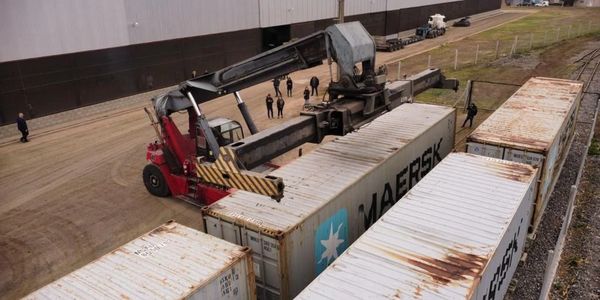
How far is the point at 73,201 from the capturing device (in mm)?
19281

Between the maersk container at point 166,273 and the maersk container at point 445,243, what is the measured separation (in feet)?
5.57

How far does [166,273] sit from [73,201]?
12929 mm

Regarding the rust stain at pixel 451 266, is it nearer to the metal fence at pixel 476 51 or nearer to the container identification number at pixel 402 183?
the container identification number at pixel 402 183

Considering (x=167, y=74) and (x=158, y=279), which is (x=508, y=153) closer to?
(x=158, y=279)

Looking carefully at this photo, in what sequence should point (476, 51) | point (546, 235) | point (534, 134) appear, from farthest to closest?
point (476, 51)
point (534, 134)
point (546, 235)

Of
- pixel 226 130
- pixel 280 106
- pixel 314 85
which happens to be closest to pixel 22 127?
pixel 226 130

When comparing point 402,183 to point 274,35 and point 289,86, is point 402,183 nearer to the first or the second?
point 289,86

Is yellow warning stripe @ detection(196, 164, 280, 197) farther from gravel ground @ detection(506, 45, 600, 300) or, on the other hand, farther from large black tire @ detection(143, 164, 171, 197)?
large black tire @ detection(143, 164, 171, 197)

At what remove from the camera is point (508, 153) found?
1481 centimetres

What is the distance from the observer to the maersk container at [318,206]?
1007cm

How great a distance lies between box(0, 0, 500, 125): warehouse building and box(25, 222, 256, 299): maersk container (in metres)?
22.9

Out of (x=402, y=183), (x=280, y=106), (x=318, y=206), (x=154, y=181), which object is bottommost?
(x=154, y=181)

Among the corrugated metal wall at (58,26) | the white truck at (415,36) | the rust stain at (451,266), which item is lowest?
the rust stain at (451,266)

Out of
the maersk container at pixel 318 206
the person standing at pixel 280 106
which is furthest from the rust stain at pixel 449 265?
the person standing at pixel 280 106
